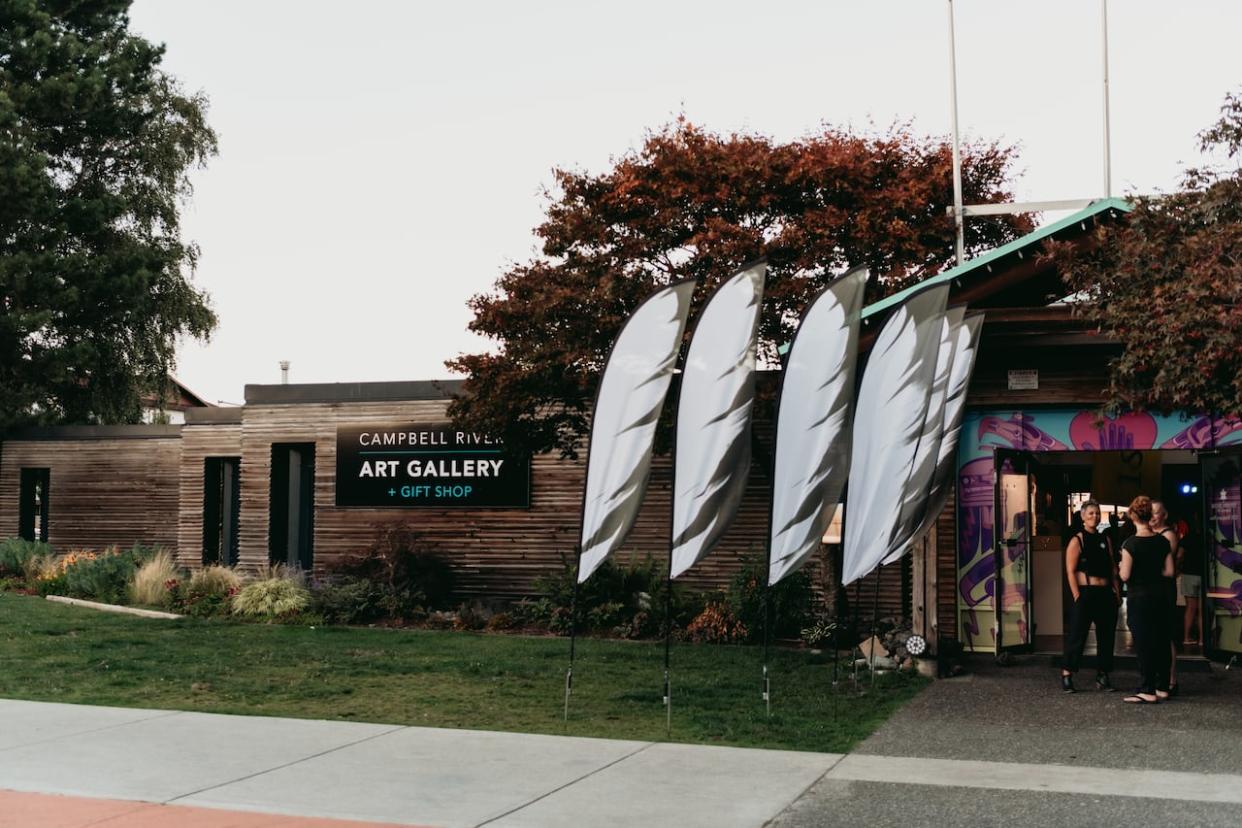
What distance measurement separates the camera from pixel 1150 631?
11.4m

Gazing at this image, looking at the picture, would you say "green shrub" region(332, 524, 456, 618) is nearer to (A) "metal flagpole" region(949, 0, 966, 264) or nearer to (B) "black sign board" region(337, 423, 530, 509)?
(B) "black sign board" region(337, 423, 530, 509)

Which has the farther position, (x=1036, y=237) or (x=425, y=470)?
A: (x=425, y=470)

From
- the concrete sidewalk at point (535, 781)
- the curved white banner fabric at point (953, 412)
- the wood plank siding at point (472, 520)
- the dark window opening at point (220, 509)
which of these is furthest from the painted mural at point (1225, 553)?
the dark window opening at point (220, 509)

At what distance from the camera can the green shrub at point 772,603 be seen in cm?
1698

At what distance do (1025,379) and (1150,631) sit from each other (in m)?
3.59

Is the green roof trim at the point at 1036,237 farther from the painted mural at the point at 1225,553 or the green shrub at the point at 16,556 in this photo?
the green shrub at the point at 16,556

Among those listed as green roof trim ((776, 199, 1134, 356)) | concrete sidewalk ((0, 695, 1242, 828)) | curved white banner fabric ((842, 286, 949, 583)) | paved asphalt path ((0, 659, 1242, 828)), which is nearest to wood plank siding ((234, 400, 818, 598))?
green roof trim ((776, 199, 1134, 356))

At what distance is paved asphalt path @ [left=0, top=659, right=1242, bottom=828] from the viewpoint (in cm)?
706

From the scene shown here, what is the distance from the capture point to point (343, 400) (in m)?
22.3

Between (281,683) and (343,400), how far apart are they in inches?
406

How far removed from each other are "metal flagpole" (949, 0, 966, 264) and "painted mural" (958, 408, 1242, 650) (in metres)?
2.31

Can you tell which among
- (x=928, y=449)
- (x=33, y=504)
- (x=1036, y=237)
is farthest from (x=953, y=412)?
(x=33, y=504)

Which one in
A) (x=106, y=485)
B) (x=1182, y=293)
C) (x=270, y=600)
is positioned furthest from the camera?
(x=106, y=485)

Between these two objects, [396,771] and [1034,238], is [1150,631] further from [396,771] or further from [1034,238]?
[396,771]
